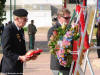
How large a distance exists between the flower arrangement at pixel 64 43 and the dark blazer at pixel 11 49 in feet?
1.97

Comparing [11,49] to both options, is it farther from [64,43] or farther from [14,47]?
[64,43]

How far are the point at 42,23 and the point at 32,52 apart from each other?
3306 cm

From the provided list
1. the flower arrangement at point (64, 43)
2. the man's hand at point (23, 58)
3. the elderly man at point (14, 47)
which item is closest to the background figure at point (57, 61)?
the flower arrangement at point (64, 43)

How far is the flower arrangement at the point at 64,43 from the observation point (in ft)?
16.6

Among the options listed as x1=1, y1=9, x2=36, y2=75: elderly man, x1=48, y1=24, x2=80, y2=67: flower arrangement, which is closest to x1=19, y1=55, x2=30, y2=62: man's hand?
x1=1, y1=9, x2=36, y2=75: elderly man

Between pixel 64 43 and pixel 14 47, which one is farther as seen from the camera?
pixel 64 43

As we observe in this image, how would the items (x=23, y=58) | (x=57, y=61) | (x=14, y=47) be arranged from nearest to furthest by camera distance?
(x=23, y=58), (x=14, y=47), (x=57, y=61)

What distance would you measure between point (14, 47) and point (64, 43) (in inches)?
29.9

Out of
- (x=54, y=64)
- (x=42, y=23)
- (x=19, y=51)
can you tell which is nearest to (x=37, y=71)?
(x=54, y=64)

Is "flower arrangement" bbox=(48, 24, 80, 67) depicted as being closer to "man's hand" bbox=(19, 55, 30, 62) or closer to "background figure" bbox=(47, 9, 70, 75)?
"background figure" bbox=(47, 9, 70, 75)

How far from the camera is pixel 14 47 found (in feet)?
15.5

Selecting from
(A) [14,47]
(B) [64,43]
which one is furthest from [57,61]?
(A) [14,47]

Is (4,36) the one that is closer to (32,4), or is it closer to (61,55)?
(61,55)

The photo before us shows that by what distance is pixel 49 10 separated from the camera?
38.4 metres
